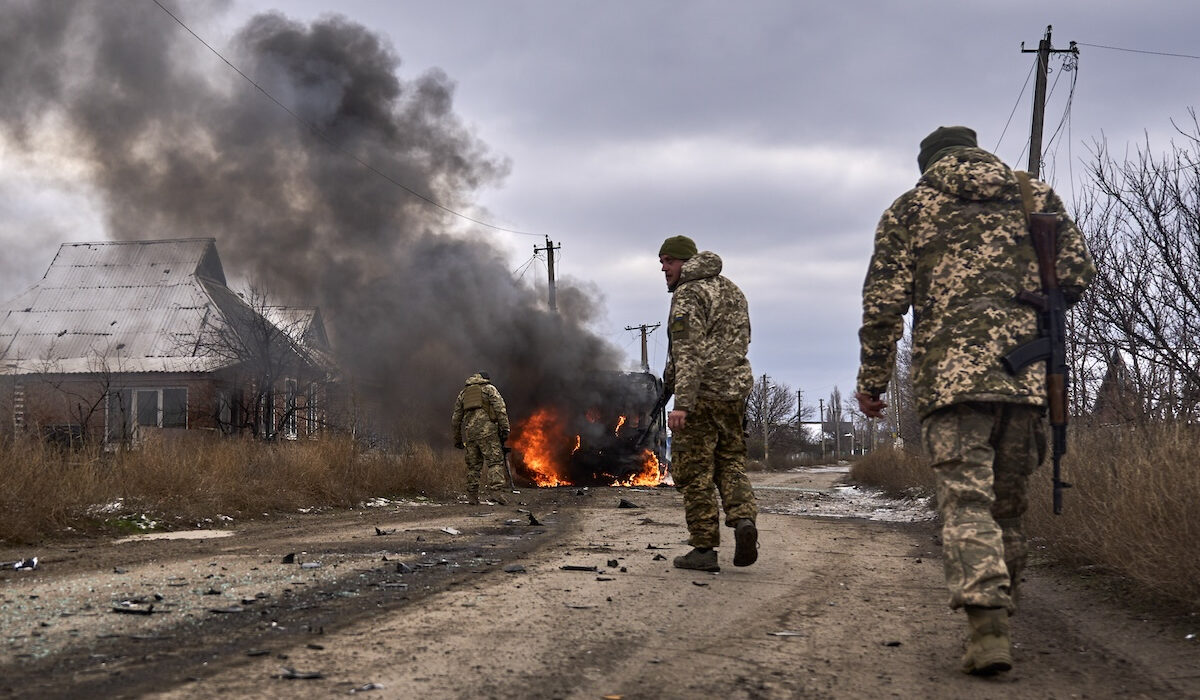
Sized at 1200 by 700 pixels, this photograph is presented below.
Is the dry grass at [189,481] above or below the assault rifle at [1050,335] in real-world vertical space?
below

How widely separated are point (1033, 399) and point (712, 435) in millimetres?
2522

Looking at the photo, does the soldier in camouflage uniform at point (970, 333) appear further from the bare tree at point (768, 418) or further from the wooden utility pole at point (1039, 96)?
the bare tree at point (768, 418)

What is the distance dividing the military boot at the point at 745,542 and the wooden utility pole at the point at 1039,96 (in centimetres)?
1244

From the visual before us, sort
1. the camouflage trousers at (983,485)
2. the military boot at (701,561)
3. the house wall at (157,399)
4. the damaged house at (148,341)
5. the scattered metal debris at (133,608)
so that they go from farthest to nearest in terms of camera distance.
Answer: the damaged house at (148,341), the house wall at (157,399), the military boot at (701,561), the scattered metal debris at (133,608), the camouflage trousers at (983,485)

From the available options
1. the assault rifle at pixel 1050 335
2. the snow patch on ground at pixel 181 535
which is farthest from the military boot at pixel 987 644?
the snow patch on ground at pixel 181 535

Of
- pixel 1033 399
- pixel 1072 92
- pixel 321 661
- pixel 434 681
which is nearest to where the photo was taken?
pixel 434 681

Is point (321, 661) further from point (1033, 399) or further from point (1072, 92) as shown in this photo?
point (1072, 92)

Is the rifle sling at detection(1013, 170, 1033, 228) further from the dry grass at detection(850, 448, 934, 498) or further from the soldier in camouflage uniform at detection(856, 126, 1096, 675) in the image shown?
the dry grass at detection(850, 448, 934, 498)

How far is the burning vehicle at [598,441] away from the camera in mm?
20734

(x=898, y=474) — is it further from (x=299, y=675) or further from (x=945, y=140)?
(x=299, y=675)

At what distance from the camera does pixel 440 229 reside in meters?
25.7

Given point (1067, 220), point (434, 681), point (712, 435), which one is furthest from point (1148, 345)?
point (434, 681)

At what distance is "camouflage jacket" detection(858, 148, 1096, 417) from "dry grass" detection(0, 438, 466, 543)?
6048 mm

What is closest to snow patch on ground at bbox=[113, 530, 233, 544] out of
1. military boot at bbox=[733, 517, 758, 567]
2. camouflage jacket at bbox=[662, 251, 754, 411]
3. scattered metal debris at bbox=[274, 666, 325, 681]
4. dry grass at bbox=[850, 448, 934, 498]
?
camouflage jacket at bbox=[662, 251, 754, 411]
